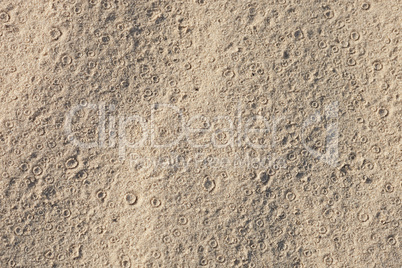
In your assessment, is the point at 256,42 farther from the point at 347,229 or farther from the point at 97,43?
the point at 347,229

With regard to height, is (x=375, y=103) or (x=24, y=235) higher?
(x=375, y=103)

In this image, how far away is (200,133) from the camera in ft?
13.0

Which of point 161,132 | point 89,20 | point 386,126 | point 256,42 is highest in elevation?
point 89,20

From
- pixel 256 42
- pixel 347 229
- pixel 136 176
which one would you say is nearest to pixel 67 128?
pixel 136 176

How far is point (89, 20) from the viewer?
13.3ft

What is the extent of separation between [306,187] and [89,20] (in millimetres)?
1756

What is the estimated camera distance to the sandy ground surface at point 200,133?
382cm

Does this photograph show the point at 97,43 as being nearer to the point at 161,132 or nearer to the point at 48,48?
the point at 48,48

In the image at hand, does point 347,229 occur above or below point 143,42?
below

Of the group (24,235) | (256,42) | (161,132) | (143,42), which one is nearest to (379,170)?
(256,42)

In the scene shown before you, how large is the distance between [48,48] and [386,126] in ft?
7.24

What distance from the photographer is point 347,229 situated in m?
3.82

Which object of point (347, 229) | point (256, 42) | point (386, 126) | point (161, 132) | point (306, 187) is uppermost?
point (256, 42)

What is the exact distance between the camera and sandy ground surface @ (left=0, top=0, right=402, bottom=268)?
3.82 metres
